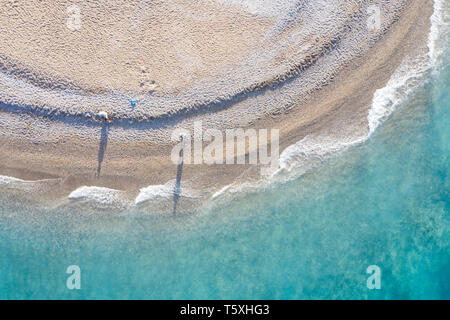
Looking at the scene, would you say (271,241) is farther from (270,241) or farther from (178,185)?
(178,185)

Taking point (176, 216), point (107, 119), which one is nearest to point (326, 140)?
point (176, 216)

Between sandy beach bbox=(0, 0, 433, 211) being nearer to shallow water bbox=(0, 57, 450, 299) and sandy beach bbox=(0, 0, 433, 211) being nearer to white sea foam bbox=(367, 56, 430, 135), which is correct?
white sea foam bbox=(367, 56, 430, 135)

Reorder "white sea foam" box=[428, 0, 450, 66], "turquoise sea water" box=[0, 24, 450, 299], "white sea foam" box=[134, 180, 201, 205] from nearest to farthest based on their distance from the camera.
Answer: "turquoise sea water" box=[0, 24, 450, 299]
"white sea foam" box=[134, 180, 201, 205]
"white sea foam" box=[428, 0, 450, 66]

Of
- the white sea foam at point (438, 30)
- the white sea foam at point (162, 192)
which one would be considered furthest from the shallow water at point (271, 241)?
the white sea foam at point (438, 30)

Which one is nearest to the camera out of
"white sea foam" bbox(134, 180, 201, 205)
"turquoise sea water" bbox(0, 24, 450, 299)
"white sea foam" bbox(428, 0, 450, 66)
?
"turquoise sea water" bbox(0, 24, 450, 299)

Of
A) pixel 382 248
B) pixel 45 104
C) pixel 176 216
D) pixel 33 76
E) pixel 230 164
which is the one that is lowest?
pixel 382 248

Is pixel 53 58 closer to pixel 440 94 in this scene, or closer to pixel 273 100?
pixel 273 100

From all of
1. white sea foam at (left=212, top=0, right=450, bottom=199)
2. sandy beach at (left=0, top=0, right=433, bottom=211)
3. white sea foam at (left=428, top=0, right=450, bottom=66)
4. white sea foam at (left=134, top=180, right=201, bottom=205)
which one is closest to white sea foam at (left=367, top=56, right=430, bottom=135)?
white sea foam at (left=212, top=0, right=450, bottom=199)

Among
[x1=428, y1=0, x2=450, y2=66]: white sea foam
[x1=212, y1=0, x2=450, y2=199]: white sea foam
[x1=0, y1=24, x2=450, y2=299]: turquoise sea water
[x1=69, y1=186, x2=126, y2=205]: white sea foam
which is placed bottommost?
[x1=0, y1=24, x2=450, y2=299]: turquoise sea water
